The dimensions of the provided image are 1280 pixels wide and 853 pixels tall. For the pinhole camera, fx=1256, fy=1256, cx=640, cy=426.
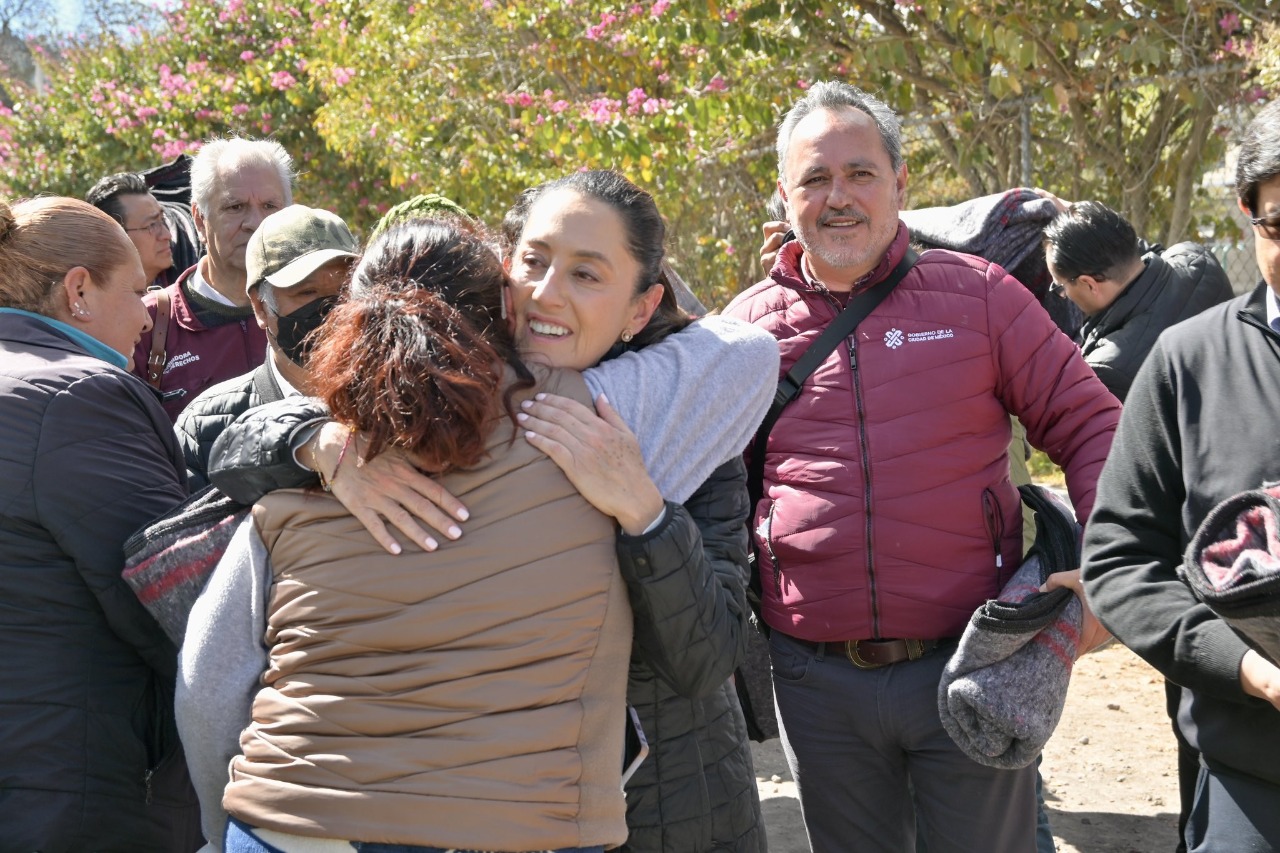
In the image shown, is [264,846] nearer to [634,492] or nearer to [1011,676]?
[634,492]

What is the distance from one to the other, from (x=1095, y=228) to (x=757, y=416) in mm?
2819

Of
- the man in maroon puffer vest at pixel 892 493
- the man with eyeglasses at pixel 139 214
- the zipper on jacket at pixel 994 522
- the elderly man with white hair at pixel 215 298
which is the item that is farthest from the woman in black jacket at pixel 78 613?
the man with eyeglasses at pixel 139 214

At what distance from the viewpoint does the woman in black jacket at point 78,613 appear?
90.2 inches

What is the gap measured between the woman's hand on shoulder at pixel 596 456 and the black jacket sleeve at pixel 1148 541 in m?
0.84

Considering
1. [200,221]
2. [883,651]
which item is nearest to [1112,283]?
[883,651]

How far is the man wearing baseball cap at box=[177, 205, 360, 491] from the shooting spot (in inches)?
106

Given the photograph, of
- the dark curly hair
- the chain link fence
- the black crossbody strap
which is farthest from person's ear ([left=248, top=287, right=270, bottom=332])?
the chain link fence

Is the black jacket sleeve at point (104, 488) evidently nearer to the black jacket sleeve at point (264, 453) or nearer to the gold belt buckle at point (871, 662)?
the black jacket sleeve at point (264, 453)

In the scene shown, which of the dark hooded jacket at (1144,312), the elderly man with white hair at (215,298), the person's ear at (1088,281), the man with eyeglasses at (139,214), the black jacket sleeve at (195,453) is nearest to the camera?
the black jacket sleeve at (195,453)

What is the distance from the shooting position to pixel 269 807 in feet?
5.79

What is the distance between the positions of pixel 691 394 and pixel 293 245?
112cm

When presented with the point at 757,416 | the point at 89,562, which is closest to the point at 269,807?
the point at 89,562

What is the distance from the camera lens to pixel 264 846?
179cm

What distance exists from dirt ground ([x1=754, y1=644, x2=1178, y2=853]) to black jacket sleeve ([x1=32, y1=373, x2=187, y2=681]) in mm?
2723
